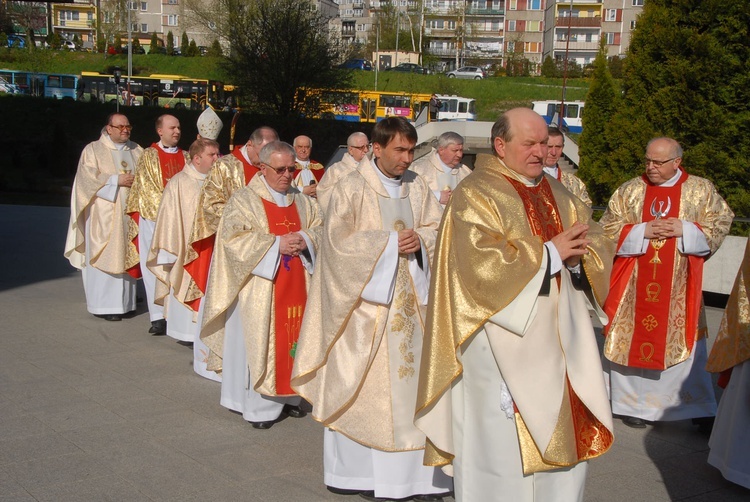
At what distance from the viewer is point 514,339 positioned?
378 cm

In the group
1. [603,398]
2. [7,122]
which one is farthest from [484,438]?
[7,122]

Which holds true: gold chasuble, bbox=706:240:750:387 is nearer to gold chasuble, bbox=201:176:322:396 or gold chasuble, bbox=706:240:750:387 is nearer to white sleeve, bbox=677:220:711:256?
white sleeve, bbox=677:220:711:256

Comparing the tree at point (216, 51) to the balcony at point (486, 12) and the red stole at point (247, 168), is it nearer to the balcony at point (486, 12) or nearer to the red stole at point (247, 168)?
the balcony at point (486, 12)

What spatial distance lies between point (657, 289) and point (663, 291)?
5cm

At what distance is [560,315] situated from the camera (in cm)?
388

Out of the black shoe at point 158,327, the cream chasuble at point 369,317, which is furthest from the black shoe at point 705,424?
the black shoe at point 158,327

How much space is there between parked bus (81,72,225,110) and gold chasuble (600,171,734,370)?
41857 mm

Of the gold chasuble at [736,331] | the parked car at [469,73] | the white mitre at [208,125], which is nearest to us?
the gold chasuble at [736,331]

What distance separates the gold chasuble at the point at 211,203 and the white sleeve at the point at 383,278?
102 inches

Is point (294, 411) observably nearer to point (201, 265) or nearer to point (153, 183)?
point (201, 265)

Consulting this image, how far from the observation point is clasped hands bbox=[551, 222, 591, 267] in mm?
3719

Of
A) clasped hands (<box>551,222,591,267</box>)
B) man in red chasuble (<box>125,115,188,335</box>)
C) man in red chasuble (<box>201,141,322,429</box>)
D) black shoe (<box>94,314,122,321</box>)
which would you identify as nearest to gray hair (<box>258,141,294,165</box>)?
man in red chasuble (<box>201,141,322,429</box>)

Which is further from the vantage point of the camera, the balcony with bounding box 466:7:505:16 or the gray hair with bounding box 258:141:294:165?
the balcony with bounding box 466:7:505:16

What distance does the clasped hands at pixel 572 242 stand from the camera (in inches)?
146
